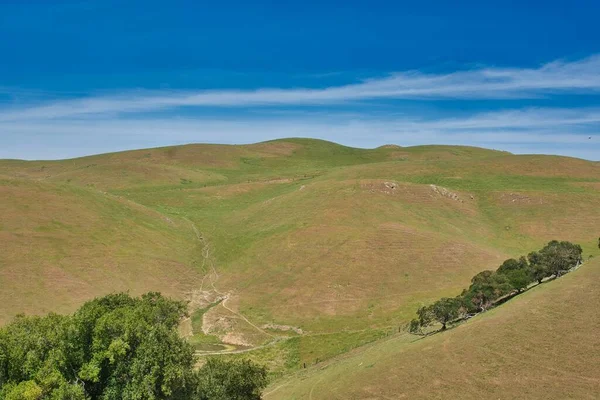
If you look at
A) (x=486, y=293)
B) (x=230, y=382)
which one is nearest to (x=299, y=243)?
(x=486, y=293)

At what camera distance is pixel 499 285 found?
132 feet

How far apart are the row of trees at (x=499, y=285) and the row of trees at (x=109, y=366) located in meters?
17.0

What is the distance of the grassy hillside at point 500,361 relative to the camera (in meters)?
24.5

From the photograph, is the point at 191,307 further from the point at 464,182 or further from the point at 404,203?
the point at 464,182

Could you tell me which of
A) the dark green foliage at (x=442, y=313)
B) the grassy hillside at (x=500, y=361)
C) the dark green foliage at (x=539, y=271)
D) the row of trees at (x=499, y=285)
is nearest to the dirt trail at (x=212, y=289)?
the grassy hillside at (x=500, y=361)

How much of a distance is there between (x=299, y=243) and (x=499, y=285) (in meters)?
34.3

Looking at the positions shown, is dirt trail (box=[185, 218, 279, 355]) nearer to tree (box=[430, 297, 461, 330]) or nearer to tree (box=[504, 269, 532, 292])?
tree (box=[430, 297, 461, 330])

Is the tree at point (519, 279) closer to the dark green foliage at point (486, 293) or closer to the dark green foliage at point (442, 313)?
the dark green foliage at point (486, 293)

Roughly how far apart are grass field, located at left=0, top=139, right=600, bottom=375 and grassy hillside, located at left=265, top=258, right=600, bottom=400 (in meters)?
13.3

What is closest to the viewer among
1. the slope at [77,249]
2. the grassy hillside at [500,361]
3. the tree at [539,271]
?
the grassy hillside at [500,361]

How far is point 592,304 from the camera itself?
29.7 meters

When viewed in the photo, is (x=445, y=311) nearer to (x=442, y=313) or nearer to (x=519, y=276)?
(x=442, y=313)

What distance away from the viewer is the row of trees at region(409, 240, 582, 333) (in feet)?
122

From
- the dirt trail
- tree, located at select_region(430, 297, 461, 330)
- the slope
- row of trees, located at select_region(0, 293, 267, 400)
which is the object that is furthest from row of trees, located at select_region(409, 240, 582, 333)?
the slope
